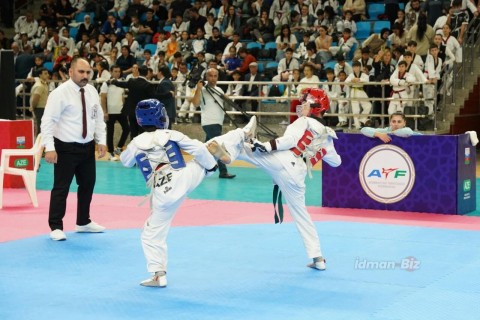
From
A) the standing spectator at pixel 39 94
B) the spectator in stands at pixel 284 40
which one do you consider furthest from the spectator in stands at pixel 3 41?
the spectator in stands at pixel 284 40

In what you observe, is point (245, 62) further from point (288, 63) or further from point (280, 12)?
point (280, 12)

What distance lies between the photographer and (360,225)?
10.4 m

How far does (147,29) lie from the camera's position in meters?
23.9

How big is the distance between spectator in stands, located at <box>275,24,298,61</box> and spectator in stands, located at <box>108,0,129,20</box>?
618cm

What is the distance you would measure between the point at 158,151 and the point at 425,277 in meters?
2.59

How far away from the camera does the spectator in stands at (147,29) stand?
23.8 meters

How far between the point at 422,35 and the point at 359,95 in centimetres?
204

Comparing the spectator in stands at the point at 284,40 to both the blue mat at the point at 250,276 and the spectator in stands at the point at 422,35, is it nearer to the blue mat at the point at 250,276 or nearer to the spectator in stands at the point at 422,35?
the spectator in stands at the point at 422,35

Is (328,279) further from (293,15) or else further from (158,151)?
(293,15)

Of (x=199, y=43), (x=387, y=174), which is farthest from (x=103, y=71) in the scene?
(x=387, y=174)

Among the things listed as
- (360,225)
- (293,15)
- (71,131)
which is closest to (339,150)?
(360,225)

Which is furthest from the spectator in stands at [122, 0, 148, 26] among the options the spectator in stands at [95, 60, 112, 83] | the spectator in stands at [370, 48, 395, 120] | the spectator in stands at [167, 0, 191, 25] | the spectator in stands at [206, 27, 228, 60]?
the spectator in stands at [370, 48, 395, 120]

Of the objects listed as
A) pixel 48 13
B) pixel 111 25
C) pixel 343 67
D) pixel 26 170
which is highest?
pixel 48 13

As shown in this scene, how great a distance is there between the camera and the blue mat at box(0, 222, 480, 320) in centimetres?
655
